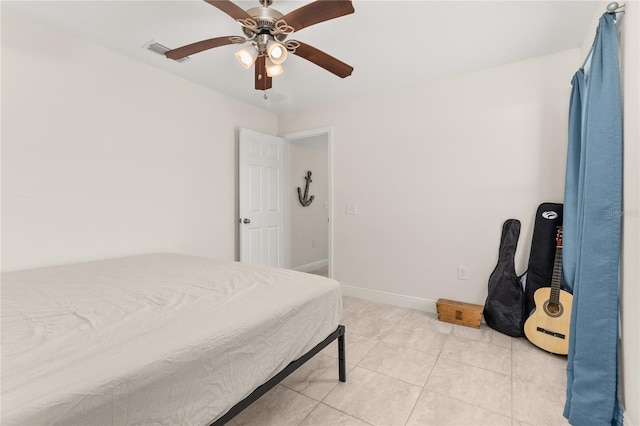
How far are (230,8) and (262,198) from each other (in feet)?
8.02

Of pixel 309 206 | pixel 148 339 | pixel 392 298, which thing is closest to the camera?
pixel 148 339

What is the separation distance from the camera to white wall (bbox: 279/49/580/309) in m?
2.52

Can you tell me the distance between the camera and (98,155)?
7.77 feet

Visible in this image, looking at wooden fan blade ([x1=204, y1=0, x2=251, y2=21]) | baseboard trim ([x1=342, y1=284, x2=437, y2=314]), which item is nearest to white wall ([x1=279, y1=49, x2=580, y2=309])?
baseboard trim ([x1=342, y1=284, x2=437, y2=314])

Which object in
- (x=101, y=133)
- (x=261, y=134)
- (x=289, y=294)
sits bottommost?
(x=289, y=294)

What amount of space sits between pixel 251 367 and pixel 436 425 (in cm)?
101

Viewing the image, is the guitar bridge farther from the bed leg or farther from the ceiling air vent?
the ceiling air vent

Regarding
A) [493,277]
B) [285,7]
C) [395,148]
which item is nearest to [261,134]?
[395,148]

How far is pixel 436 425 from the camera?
1.46m

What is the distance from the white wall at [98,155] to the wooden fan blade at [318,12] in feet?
5.98

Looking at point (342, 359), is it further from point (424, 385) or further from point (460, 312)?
point (460, 312)

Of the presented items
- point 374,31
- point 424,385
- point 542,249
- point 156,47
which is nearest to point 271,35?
point 374,31

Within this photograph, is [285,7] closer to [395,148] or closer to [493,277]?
[395,148]

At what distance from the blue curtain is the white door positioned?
2996 mm
